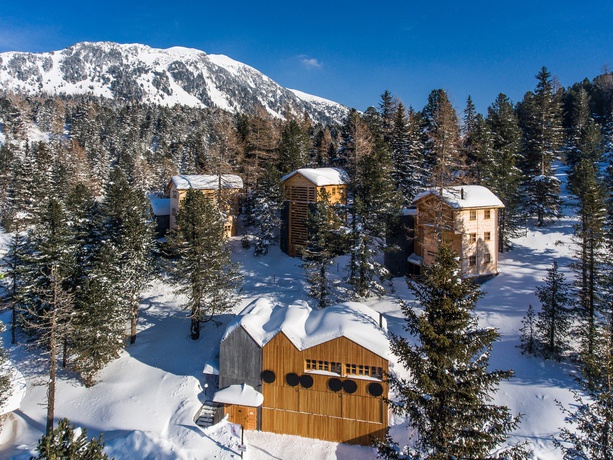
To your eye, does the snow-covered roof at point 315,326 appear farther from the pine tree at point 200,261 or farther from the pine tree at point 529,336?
the pine tree at point 529,336

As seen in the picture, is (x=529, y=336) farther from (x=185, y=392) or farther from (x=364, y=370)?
(x=185, y=392)

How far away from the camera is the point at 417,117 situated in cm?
5556

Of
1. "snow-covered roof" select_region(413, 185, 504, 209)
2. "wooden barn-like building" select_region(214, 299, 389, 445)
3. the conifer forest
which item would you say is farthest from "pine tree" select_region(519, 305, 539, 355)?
"wooden barn-like building" select_region(214, 299, 389, 445)

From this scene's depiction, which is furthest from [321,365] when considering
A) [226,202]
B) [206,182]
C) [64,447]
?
[206,182]

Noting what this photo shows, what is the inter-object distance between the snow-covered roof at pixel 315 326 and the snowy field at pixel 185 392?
424cm

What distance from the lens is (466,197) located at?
3072cm

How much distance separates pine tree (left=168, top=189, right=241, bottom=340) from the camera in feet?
90.9

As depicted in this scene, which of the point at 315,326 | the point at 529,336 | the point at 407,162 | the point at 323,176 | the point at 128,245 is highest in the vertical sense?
the point at 407,162

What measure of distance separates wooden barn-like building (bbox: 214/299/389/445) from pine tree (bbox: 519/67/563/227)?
29.1 meters

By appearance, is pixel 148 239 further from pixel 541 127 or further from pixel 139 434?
pixel 541 127

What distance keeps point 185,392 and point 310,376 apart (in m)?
7.96

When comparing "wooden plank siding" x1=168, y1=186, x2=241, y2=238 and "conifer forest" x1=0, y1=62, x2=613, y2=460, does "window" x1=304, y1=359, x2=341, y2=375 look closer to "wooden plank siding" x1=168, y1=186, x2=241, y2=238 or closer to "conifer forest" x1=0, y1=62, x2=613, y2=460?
"conifer forest" x1=0, y1=62, x2=613, y2=460

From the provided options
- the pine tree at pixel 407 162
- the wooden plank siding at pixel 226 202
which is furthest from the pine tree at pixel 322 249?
the wooden plank siding at pixel 226 202

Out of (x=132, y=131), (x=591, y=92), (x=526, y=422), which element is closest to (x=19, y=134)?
(x=132, y=131)
